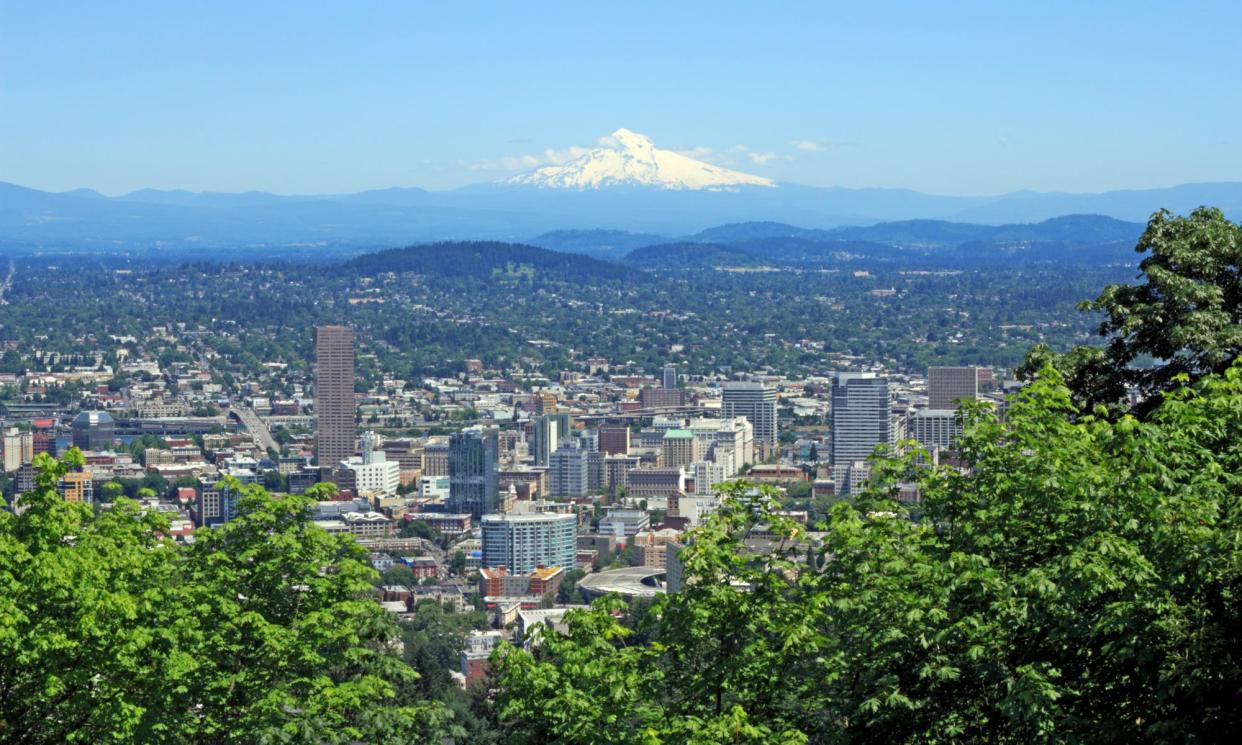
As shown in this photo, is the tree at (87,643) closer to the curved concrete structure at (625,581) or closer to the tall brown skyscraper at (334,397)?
the curved concrete structure at (625,581)

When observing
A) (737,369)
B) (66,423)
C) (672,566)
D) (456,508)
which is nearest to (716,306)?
(737,369)

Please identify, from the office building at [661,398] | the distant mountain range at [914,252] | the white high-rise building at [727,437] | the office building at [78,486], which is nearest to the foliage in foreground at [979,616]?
the office building at [78,486]

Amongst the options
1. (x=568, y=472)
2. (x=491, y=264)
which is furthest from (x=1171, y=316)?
(x=491, y=264)

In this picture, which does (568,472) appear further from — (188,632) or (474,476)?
(188,632)

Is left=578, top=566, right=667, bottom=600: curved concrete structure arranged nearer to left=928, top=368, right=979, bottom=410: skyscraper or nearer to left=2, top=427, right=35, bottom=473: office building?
left=2, top=427, right=35, bottom=473: office building

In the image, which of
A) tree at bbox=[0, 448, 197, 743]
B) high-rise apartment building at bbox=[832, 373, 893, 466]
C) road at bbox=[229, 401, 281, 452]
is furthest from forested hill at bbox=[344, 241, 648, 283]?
tree at bbox=[0, 448, 197, 743]
